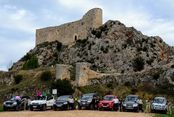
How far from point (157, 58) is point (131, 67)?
5.81 m

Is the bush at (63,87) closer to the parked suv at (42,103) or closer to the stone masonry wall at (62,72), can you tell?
the stone masonry wall at (62,72)

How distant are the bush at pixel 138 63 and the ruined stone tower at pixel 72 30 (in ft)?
48.2

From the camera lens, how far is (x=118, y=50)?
93.8 metres

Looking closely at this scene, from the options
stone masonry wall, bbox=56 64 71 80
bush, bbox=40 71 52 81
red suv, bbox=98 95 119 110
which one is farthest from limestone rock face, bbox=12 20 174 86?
red suv, bbox=98 95 119 110

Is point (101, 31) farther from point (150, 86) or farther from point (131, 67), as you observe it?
point (150, 86)

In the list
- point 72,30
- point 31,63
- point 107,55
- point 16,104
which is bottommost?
point 16,104

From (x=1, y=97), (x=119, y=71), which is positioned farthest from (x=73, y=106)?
(x=119, y=71)

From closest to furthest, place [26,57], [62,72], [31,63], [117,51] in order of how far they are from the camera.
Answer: [62,72], [117,51], [31,63], [26,57]

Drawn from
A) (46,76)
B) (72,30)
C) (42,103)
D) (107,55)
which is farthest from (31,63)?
(42,103)

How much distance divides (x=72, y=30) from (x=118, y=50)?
1616cm

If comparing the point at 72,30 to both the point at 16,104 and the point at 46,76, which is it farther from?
the point at 16,104

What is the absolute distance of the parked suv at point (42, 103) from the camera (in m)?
46.0

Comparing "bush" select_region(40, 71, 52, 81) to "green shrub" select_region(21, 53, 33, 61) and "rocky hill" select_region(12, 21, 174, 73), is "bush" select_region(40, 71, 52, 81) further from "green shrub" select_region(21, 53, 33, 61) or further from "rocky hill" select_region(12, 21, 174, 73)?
"green shrub" select_region(21, 53, 33, 61)

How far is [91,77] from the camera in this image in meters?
78.6
